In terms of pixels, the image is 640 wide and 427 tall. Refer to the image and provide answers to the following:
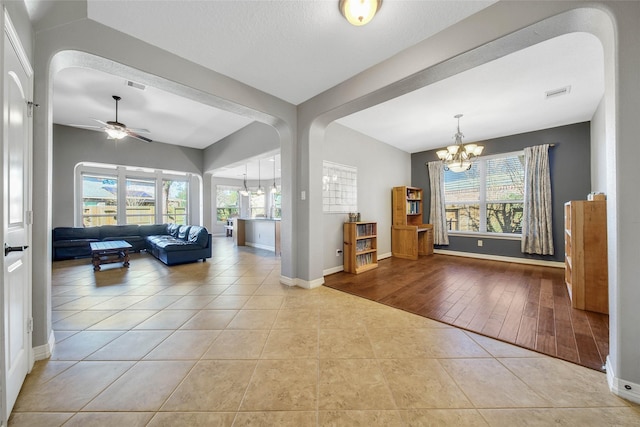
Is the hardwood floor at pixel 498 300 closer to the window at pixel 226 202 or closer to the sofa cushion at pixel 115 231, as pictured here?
the sofa cushion at pixel 115 231

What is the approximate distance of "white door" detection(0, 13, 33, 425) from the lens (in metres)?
1.20

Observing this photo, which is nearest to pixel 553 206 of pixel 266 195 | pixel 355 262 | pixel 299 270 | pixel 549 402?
pixel 355 262

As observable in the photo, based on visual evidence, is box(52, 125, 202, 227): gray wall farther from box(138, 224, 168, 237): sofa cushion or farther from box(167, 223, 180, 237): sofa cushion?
box(167, 223, 180, 237): sofa cushion

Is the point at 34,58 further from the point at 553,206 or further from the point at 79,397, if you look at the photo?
the point at 553,206

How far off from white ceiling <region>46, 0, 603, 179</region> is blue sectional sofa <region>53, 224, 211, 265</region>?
2.55m

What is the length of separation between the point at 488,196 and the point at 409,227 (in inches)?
78.0

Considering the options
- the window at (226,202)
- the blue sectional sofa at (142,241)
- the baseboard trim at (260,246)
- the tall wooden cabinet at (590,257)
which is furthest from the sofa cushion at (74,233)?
the tall wooden cabinet at (590,257)

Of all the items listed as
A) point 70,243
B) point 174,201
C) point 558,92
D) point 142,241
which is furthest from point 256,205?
point 558,92

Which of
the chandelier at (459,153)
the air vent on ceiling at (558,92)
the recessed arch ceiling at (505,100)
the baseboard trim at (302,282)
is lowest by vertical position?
the baseboard trim at (302,282)

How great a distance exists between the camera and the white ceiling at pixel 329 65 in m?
1.84

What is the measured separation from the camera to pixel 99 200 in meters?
7.02

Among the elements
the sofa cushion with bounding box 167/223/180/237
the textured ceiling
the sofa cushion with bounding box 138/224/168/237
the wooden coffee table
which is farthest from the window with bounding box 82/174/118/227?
the textured ceiling

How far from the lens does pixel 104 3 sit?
175 centimetres

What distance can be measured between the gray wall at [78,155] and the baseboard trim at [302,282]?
17.4ft
